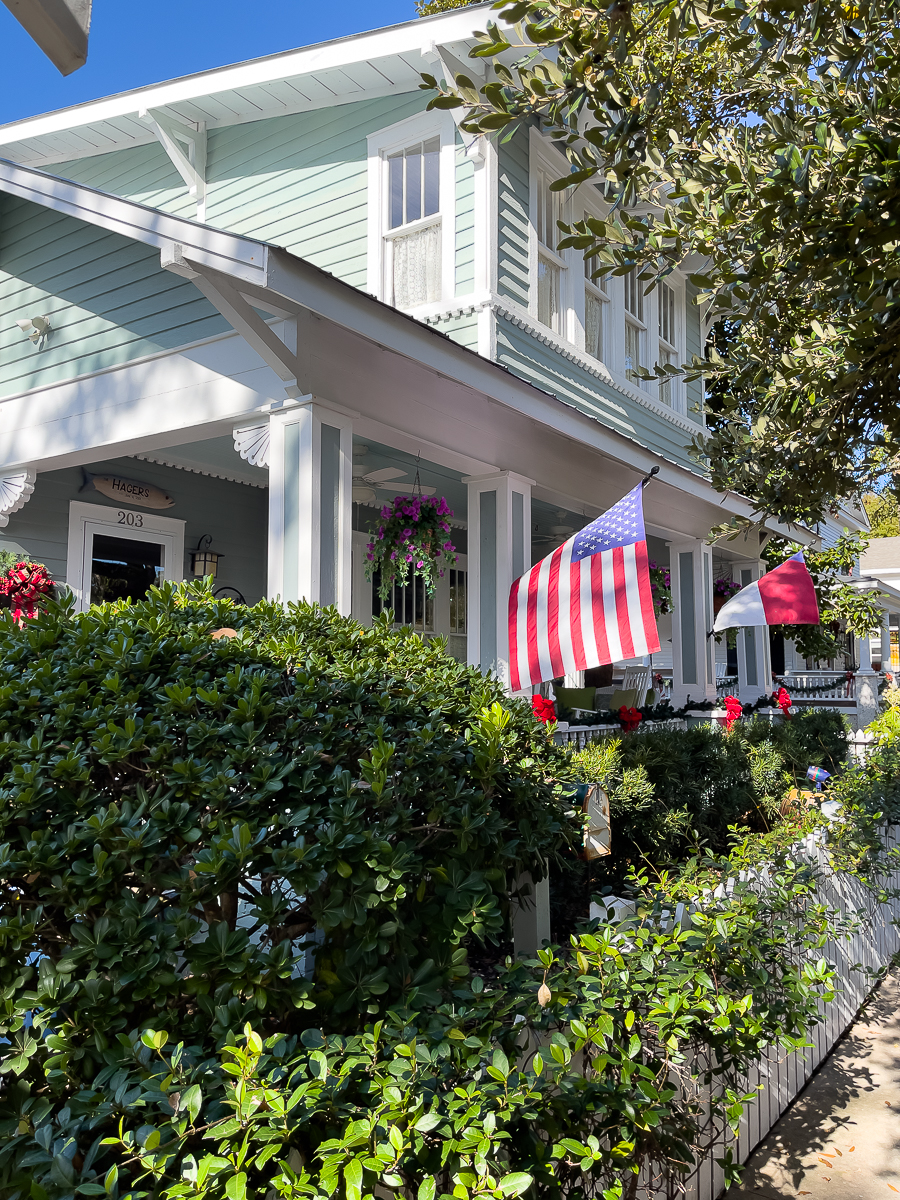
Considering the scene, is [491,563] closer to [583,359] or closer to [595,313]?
[583,359]

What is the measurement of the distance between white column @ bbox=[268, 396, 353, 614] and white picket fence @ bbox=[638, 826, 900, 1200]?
3068 millimetres

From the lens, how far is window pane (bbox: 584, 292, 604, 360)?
31.4ft

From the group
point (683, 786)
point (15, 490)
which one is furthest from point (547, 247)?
point (683, 786)

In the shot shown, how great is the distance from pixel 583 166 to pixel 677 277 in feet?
30.7

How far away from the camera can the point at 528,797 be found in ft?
8.81

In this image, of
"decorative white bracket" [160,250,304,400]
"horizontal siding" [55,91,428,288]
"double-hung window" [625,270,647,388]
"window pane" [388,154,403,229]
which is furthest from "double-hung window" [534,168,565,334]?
"decorative white bracket" [160,250,304,400]

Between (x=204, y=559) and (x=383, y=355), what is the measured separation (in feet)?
11.2

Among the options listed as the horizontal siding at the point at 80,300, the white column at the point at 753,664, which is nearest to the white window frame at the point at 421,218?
the horizontal siding at the point at 80,300

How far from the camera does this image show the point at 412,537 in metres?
6.38

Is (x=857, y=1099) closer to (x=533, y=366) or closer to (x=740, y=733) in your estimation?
(x=740, y=733)

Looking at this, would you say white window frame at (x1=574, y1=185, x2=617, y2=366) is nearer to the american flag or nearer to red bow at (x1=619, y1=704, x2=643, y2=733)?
the american flag

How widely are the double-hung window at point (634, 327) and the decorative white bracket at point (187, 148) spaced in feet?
16.7

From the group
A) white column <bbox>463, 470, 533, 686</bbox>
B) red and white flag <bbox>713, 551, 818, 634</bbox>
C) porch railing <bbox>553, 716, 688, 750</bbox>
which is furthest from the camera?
red and white flag <bbox>713, 551, 818, 634</bbox>

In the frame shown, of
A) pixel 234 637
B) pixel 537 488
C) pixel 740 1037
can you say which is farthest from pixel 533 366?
pixel 740 1037
